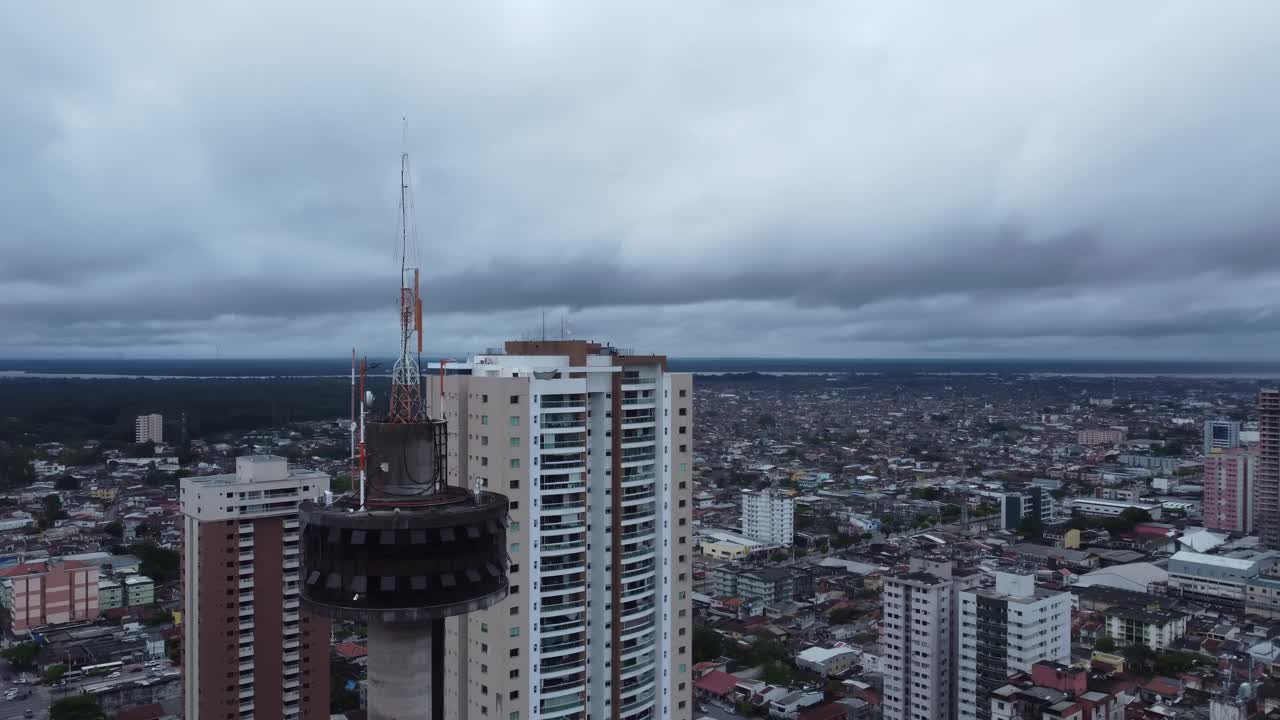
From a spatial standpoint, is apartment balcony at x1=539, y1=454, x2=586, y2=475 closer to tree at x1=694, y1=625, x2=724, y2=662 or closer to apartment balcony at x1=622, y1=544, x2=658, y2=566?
apartment balcony at x1=622, y1=544, x2=658, y2=566

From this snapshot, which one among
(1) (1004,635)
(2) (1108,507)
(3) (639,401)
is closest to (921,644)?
(1) (1004,635)

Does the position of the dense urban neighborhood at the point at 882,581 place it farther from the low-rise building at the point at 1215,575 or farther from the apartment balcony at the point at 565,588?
the apartment balcony at the point at 565,588

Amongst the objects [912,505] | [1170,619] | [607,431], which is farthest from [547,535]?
[912,505]

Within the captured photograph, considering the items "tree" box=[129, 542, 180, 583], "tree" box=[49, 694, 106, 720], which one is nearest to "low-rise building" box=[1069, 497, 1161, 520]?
"tree" box=[49, 694, 106, 720]

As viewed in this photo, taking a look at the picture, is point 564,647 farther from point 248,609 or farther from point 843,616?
point 843,616

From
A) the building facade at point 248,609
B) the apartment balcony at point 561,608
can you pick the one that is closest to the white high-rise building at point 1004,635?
the apartment balcony at point 561,608
